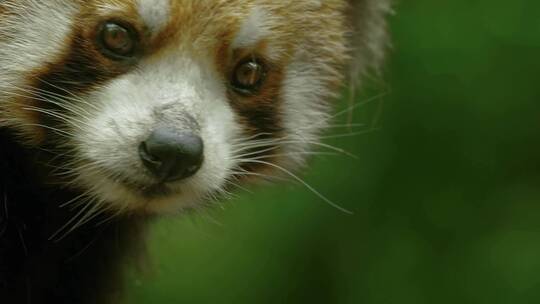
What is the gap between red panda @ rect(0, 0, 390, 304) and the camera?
9.46ft

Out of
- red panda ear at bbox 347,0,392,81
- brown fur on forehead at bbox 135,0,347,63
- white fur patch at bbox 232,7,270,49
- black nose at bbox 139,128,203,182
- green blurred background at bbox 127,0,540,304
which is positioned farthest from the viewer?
green blurred background at bbox 127,0,540,304

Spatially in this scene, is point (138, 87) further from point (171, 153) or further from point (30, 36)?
point (30, 36)

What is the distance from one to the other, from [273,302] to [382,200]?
568mm

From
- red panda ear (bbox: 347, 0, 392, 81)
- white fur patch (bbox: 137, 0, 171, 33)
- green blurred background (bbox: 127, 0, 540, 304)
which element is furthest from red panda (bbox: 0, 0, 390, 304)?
green blurred background (bbox: 127, 0, 540, 304)

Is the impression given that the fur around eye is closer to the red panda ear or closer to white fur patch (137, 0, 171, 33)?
white fur patch (137, 0, 171, 33)

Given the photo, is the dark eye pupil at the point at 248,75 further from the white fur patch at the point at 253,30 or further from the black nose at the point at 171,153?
the black nose at the point at 171,153

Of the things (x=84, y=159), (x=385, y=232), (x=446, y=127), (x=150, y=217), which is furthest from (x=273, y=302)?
(x=84, y=159)

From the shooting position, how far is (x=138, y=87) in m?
2.88

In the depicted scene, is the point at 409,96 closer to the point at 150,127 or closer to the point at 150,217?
the point at 150,217

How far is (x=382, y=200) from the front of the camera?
16.3ft

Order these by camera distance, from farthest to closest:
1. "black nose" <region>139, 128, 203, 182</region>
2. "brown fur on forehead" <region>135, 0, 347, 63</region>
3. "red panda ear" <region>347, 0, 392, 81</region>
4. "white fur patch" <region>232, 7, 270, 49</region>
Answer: "red panda ear" <region>347, 0, 392, 81</region> < "white fur patch" <region>232, 7, 270, 49</region> < "brown fur on forehead" <region>135, 0, 347, 63</region> < "black nose" <region>139, 128, 203, 182</region>

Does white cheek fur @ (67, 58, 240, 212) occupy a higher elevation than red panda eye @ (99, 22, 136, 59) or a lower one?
lower

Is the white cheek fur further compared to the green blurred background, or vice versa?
the green blurred background

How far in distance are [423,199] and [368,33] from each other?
1403mm
